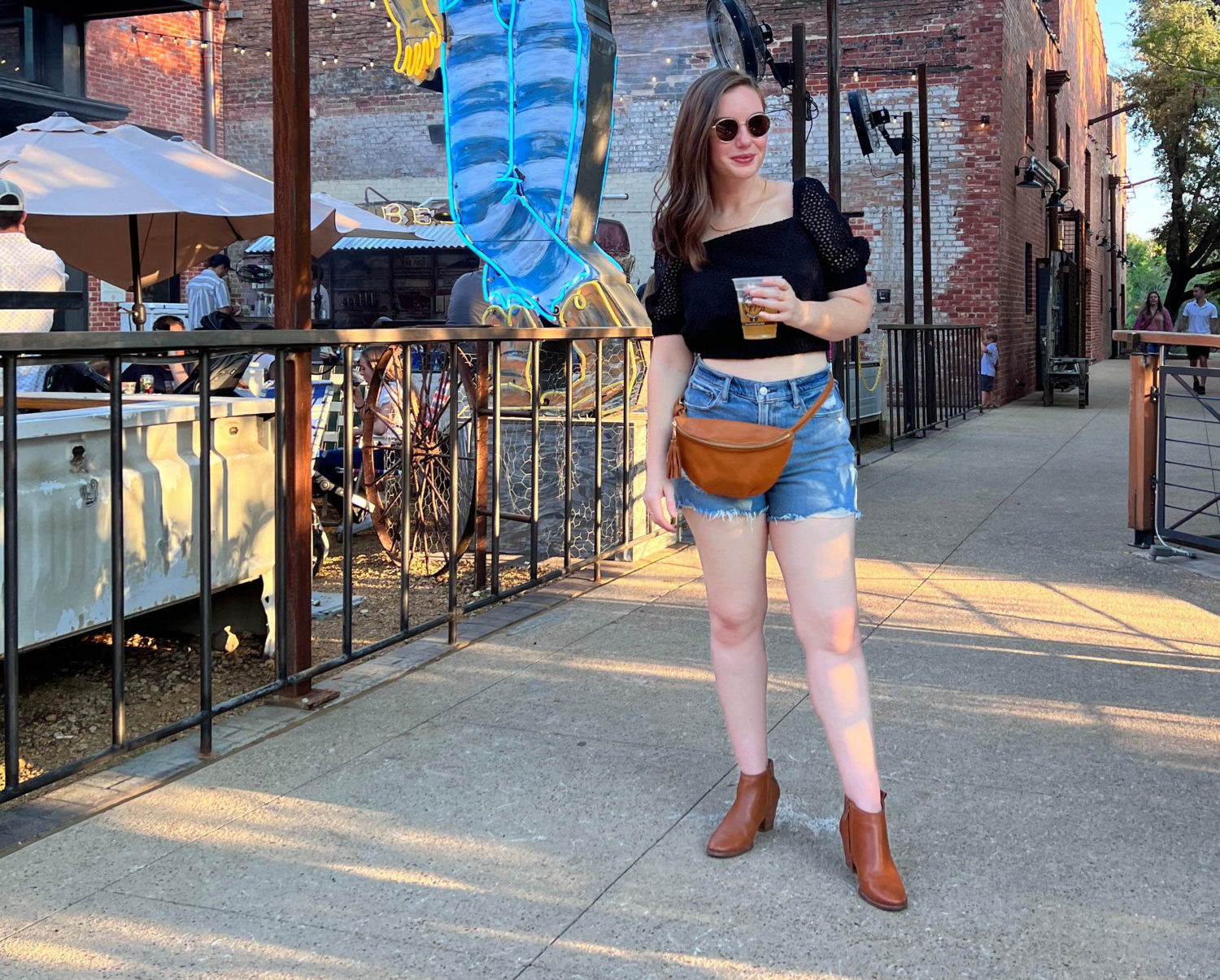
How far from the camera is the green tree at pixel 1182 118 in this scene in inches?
1240

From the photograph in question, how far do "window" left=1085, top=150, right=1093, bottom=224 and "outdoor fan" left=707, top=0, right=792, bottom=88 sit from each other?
24.5 metres

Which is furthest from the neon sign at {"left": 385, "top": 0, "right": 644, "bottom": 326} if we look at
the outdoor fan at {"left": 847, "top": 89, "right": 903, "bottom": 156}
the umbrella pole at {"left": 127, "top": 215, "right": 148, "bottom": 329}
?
the outdoor fan at {"left": 847, "top": 89, "right": 903, "bottom": 156}

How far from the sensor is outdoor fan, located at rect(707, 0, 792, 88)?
12.6 m

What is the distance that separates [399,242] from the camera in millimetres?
22547

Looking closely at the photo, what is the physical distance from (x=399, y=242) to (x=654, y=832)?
799 inches

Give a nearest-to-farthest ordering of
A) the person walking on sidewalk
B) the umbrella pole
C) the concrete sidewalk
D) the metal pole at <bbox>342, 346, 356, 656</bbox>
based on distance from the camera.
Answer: the concrete sidewalk → the metal pole at <bbox>342, 346, 356, 656</bbox> → the umbrella pole → the person walking on sidewalk

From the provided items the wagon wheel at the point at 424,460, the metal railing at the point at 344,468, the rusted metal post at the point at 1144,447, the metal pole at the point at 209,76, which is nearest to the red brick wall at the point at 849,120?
the metal pole at the point at 209,76

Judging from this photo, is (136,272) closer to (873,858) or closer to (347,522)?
(347,522)

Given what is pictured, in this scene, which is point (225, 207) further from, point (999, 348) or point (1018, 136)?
point (1018, 136)

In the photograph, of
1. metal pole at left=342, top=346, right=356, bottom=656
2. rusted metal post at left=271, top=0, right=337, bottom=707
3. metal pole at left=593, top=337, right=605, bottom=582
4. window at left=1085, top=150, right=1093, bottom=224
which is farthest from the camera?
window at left=1085, top=150, right=1093, bottom=224

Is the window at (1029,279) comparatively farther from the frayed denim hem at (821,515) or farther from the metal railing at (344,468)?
the frayed denim hem at (821,515)

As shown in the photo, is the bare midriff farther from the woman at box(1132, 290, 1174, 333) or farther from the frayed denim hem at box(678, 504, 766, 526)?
the woman at box(1132, 290, 1174, 333)

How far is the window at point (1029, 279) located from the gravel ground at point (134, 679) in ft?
64.1

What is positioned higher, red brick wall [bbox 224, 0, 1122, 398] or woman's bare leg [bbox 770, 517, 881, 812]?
Result: red brick wall [bbox 224, 0, 1122, 398]
